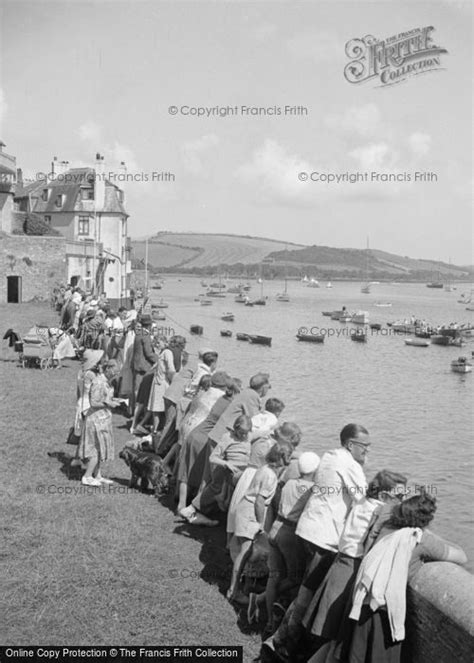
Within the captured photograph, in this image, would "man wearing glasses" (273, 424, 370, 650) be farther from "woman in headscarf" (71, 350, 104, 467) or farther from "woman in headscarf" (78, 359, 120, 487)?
"woman in headscarf" (71, 350, 104, 467)

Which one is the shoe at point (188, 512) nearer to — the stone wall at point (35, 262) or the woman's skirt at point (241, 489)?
the woman's skirt at point (241, 489)

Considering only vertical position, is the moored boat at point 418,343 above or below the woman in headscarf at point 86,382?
below

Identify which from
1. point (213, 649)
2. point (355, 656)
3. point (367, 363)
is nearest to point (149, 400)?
point (213, 649)

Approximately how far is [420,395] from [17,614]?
114 feet

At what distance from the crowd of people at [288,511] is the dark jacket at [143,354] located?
2.27 meters

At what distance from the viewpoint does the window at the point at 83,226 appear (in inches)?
2368

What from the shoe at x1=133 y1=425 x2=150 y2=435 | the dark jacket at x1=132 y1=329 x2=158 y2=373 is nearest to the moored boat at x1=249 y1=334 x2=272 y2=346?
the dark jacket at x1=132 y1=329 x2=158 y2=373

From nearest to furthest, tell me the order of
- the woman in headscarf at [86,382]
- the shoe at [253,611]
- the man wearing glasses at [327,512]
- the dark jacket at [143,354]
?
the man wearing glasses at [327,512]
the shoe at [253,611]
the woman in headscarf at [86,382]
the dark jacket at [143,354]

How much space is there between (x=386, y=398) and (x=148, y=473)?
28501 millimetres

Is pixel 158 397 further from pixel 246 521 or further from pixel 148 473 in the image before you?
pixel 246 521

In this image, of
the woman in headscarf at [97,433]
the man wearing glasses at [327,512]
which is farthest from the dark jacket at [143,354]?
the man wearing glasses at [327,512]

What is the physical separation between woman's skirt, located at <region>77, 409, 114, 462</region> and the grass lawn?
1.53 ft

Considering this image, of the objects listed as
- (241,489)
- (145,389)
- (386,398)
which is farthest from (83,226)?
(241,489)

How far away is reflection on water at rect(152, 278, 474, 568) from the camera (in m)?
21.5
